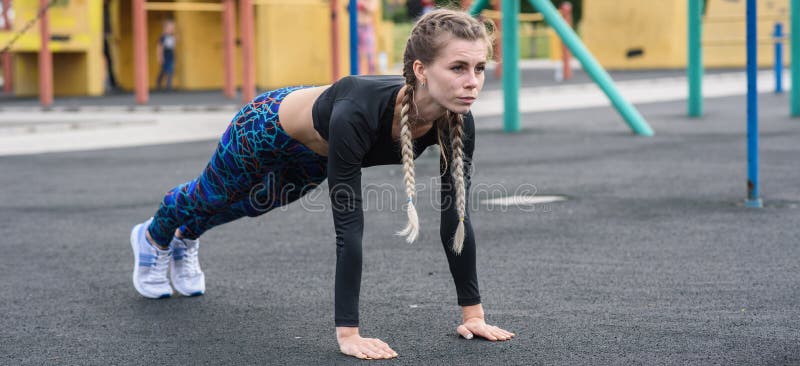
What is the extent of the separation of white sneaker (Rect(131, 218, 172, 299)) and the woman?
0.31m

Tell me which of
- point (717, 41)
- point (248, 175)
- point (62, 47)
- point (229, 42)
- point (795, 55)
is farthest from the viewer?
point (62, 47)

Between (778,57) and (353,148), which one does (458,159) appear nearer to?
(353,148)

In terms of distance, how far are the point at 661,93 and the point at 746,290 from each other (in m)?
14.3

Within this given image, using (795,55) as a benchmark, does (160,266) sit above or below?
below

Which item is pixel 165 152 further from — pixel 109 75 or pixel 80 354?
pixel 109 75

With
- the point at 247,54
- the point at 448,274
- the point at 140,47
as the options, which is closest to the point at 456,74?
the point at 448,274

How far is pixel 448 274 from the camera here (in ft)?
16.9

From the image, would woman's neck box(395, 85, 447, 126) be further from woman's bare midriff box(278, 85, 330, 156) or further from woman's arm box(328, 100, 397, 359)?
woman's bare midriff box(278, 85, 330, 156)

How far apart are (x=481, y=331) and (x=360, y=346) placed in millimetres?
465

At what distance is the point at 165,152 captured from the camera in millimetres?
10773

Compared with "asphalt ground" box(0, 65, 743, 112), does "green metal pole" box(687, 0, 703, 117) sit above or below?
above

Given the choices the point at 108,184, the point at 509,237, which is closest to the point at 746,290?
the point at 509,237

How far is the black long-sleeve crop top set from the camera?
3.62m

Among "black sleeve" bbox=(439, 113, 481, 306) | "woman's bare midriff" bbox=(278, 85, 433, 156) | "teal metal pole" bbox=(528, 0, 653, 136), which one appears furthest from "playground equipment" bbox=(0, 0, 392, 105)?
"black sleeve" bbox=(439, 113, 481, 306)
